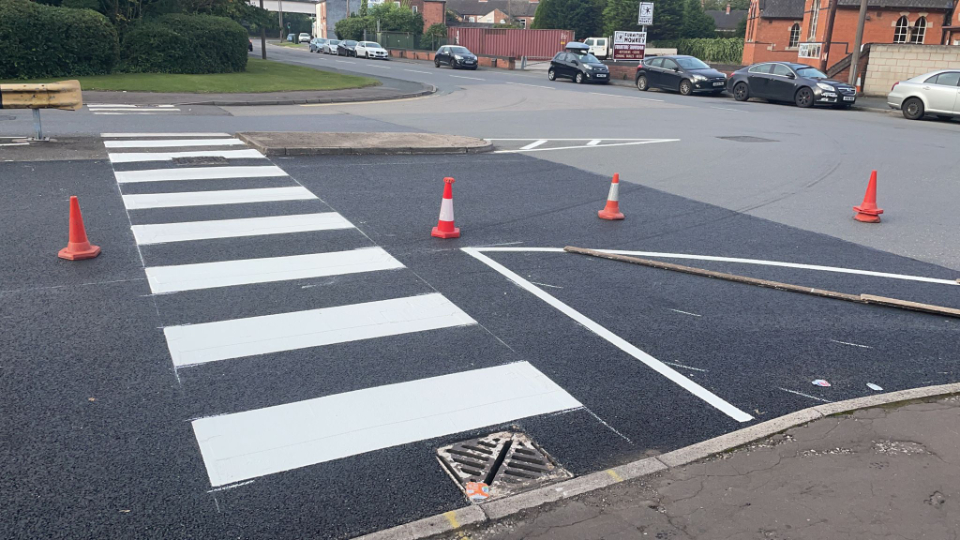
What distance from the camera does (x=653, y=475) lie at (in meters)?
4.04

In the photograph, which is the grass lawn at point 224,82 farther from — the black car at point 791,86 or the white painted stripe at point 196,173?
the black car at point 791,86

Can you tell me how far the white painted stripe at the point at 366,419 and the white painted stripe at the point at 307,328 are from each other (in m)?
0.88

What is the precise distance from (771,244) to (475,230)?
3339 mm

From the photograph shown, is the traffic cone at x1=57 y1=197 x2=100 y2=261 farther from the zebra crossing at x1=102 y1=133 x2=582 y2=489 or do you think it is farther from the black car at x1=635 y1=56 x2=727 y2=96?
the black car at x1=635 y1=56 x2=727 y2=96

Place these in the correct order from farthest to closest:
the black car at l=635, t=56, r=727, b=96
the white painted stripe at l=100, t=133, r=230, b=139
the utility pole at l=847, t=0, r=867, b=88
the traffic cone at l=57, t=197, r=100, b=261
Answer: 1. the black car at l=635, t=56, r=727, b=96
2. the utility pole at l=847, t=0, r=867, b=88
3. the white painted stripe at l=100, t=133, r=230, b=139
4. the traffic cone at l=57, t=197, r=100, b=261

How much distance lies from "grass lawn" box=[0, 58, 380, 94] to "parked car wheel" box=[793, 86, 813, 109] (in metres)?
15.5

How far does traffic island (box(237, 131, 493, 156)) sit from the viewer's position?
13.1 metres

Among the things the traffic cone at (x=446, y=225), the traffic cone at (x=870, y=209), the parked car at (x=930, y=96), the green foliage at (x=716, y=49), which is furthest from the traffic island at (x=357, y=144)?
the green foliage at (x=716, y=49)

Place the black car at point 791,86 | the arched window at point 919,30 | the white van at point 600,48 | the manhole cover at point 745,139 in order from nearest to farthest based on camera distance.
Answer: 1. the manhole cover at point 745,139
2. the black car at point 791,86
3. the arched window at point 919,30
4. the white van at point 600,48

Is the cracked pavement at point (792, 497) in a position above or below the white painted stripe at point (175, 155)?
below

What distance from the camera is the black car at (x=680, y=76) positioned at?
105 feet

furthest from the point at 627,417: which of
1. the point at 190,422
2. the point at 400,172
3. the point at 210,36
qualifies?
the point at 210,36

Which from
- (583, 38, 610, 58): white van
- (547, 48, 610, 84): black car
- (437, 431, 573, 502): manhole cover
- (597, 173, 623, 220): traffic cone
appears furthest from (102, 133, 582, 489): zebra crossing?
(583, 38, 610, 58): white van

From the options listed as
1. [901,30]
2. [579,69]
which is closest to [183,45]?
[579,69]
